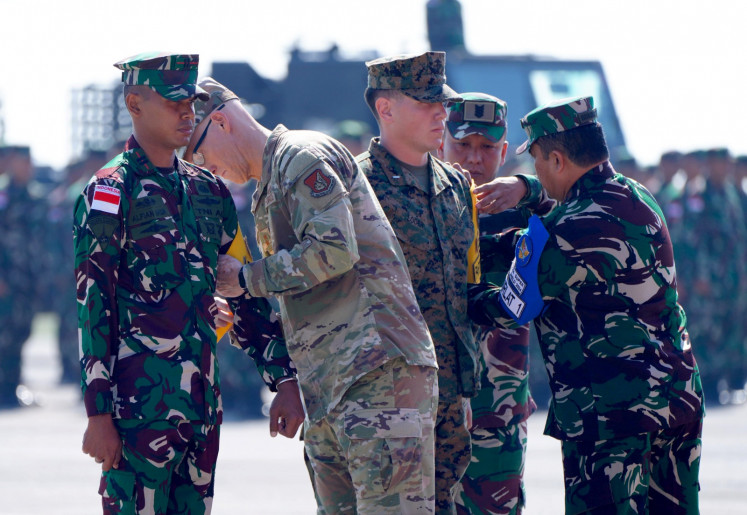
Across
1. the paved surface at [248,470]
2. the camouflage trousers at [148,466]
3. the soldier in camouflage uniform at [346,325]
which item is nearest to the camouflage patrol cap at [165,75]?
the soldier in camouflage uniform at [346,325]

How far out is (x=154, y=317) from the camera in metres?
3.82

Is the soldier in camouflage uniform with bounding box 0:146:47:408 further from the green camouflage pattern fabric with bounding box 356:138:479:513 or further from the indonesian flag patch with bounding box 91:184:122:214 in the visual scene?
the indonesian flag patch with bounding box 91:184:122:214

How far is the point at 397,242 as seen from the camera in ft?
13.0

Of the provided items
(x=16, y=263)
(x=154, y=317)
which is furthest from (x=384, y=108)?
(x=16, y=263)

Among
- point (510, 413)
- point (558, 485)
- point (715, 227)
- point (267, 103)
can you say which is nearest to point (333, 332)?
point (510, 413)

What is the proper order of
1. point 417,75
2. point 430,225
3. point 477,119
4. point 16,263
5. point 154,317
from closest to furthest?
point 154,317 → point 417,75 → point 430,225 → point 477,119 → point 16,263

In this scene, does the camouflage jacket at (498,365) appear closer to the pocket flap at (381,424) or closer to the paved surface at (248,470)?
the pocket flap at (381,424)

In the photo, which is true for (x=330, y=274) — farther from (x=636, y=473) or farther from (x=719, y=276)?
(x=719, y=276)

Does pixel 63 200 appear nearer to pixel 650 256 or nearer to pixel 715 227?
pixel 715 227

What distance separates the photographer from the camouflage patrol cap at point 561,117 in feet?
14.0

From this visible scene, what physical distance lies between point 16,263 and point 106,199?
10192 mm

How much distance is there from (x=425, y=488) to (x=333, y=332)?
0.54 meters

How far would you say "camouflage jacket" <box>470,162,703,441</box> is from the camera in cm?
409

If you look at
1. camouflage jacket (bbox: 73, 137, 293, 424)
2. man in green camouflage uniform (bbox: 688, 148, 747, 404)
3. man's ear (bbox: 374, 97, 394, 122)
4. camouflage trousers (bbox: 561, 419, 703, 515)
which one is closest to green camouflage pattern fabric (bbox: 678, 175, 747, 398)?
man in green camouflage uniform (bbox: 688, 148, 747, 404)
